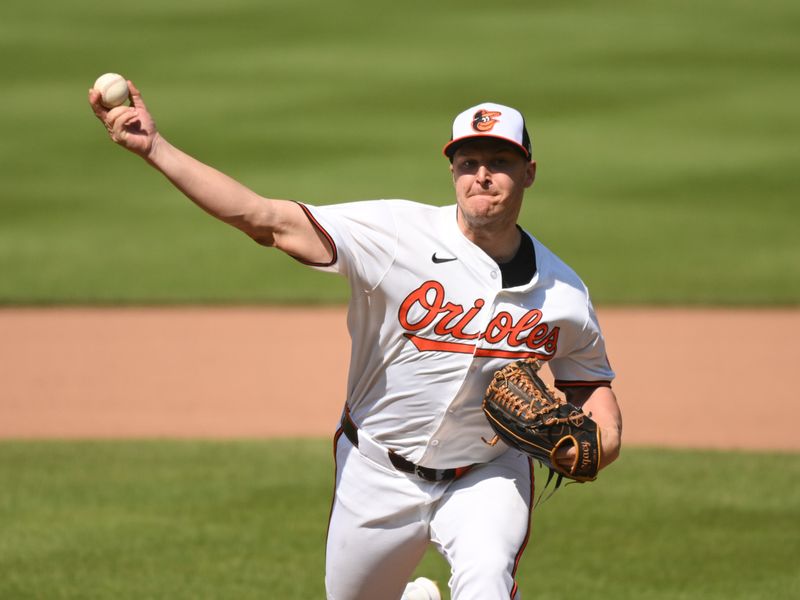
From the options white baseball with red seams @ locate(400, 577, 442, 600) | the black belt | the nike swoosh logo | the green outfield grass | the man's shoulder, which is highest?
the man's shoulder

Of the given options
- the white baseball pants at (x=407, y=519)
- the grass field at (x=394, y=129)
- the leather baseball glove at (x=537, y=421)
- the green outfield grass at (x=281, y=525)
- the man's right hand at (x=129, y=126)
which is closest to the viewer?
the man's right hand at (x=129, y=126)

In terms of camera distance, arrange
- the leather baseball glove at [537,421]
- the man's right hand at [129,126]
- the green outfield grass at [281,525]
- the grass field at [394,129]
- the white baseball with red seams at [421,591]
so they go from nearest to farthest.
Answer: the man's right hand at [129,126] < the leather baseball glove at [537,421] < the white baseball with red seams at [421,591] < the green outfield grass at [281,525] < the grass field at [394,129]

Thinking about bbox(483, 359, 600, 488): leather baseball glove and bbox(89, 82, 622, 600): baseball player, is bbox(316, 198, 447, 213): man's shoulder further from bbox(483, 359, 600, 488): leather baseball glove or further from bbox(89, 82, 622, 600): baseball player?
Result: bbox(483, 359, 600, 488): leather baseball glove

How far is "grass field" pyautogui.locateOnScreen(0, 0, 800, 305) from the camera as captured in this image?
1568 cm

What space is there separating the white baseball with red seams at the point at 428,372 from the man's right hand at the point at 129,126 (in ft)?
2.00

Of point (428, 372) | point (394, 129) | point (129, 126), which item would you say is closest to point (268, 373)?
point (428, 372)

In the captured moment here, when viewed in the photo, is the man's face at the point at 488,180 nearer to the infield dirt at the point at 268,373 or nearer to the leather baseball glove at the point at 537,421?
the leather baseball glove at the point at 537,421

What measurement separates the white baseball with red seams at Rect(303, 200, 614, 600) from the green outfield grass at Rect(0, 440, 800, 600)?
163cm

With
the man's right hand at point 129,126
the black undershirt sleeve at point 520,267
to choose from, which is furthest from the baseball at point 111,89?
the black undershirt sleeve at point 520,267

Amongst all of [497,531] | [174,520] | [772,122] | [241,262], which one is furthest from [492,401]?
[772,122]

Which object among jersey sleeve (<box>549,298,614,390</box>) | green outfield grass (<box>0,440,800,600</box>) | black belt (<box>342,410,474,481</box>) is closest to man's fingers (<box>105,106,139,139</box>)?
black belt (<box>342,410,474,481</box>)

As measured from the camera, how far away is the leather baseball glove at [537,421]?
421cm

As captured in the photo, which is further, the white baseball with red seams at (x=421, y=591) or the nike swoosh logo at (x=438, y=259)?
the white baseball with red seams at (x=421, y=591)

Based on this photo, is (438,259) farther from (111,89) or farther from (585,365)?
(111,89)
